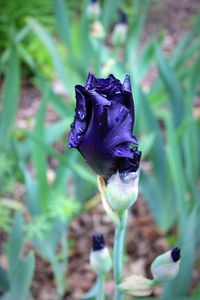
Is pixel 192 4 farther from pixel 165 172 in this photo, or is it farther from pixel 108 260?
pixel 108 260

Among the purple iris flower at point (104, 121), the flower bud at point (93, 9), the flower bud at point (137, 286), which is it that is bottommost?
the flower bud at point (137, 286)

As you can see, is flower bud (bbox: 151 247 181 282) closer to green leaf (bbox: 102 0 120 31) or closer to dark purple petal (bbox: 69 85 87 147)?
dark purple petal (bbox: 69 85 87 147)

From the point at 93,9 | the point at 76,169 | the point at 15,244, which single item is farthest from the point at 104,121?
the point at 93,9

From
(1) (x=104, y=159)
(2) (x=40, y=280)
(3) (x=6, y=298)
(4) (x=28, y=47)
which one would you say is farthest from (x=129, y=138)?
(4) (x=28, y=47)

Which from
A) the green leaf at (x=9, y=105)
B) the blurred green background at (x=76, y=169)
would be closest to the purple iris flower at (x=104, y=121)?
the blurred green background at (x=76, y=169)

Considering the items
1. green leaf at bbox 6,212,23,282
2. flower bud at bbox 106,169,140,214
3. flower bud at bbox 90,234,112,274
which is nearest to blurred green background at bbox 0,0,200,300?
green leaf at bbox 6,212,23,282

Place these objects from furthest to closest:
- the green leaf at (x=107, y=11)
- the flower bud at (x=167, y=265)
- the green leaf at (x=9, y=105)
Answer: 1. the green leaf at (x=107, y=11)
2. the green leaf at (x=9, y=105)
3. the flower bud at (x=167, y=265)

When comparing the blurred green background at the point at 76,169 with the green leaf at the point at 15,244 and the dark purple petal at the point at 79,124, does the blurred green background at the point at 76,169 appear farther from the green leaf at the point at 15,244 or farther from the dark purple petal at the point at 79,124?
the dark purple petal at the point at 79,124
